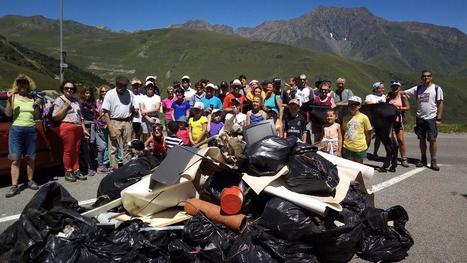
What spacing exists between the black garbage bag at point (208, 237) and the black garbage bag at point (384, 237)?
1.44m

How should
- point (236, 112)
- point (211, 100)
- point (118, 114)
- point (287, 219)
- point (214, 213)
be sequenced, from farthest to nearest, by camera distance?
1. point (211, 100)
2. point (236, 112)
3. point (118, 114)
4. point (214, 213)
5. point (287, 219)

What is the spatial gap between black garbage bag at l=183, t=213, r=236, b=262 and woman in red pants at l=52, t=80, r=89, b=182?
411cm

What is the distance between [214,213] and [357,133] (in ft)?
12.2

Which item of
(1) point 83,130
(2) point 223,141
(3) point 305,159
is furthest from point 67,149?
(3) point 305,159

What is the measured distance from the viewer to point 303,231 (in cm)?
404

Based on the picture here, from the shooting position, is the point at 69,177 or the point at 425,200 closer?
the point at 425,200

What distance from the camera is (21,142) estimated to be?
6668mm

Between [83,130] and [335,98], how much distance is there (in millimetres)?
5109

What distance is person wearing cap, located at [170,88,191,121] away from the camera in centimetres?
888

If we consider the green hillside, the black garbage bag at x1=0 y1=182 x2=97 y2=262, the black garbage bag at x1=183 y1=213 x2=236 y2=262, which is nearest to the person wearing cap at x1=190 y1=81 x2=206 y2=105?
the black garbage bag at x1=0 y1=182 x2=97 y2=262

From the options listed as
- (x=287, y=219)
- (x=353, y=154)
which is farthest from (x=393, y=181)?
(x=287, y=219)

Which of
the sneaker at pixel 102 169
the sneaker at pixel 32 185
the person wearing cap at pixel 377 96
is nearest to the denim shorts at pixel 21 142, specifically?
the sneaker at pixel 32 185

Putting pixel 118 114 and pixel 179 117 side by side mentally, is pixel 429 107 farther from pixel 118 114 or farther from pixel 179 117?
pixel 118 114

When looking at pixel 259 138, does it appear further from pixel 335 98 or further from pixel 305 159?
pixel 335 98
